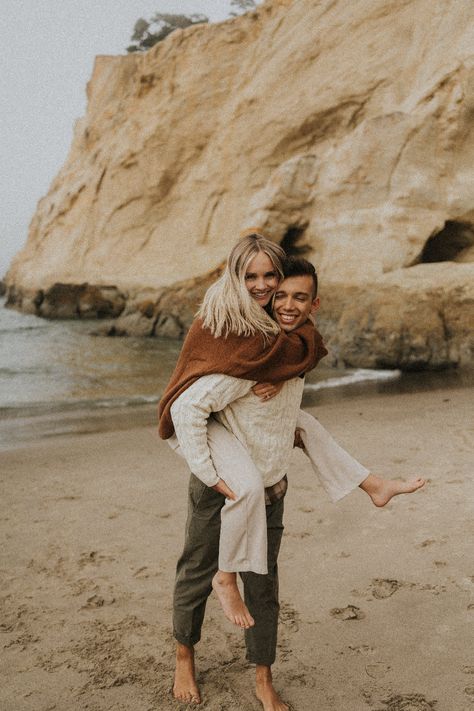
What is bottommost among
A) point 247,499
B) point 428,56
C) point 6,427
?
point 6,427

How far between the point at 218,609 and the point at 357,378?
8.03m

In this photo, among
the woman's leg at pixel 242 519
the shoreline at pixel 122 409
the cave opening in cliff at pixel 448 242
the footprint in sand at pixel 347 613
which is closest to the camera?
the woman's leg at pixel 242 519

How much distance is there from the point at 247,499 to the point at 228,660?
1.02m

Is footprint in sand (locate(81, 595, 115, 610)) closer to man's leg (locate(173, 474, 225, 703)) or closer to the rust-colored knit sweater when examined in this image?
man's leg (locate(173, 474, 225, 703))

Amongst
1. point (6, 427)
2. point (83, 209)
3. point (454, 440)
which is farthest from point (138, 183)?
point (454, 440)

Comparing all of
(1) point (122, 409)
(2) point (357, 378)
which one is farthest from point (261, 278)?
(2) point (357, 378)

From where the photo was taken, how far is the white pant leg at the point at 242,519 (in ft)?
6.97

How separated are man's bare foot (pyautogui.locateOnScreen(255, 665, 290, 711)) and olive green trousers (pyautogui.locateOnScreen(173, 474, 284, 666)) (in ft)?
0.14

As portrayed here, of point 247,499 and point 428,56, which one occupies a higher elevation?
point 428,56

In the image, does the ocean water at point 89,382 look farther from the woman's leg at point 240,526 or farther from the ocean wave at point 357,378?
the woman's leg at point 240,526

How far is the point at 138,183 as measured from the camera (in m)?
26.2

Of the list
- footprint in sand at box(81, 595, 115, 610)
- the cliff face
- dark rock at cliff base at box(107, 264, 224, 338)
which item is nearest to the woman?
footprint in sand at box(81, 595, 115, 610)

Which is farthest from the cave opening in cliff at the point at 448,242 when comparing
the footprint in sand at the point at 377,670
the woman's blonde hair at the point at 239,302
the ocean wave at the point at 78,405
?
the woman's blonde hair at the point at 239,302

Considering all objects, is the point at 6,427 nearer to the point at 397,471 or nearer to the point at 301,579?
the point at 397,471
